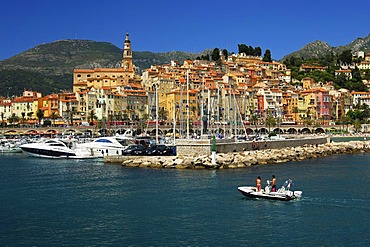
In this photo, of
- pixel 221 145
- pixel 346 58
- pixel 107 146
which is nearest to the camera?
pixel 221 145

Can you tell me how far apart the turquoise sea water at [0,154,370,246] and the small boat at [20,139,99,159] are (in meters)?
14.5

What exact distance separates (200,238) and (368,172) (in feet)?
77.3

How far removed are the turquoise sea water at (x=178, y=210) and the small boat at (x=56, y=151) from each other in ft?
47.6

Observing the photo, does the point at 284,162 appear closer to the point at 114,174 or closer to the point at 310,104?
the point at 114,174

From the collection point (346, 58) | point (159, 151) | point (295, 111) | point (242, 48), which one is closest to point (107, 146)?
point (159, 151)

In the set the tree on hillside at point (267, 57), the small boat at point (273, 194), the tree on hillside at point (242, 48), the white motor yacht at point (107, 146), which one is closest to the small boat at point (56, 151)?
the white motor yacht at point (107, 146)

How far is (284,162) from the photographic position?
153ft

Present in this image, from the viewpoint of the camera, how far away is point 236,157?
42281 mm

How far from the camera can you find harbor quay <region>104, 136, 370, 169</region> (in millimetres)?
40375

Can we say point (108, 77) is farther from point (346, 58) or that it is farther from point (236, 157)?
point (346, 58)

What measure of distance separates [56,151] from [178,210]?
32.3m

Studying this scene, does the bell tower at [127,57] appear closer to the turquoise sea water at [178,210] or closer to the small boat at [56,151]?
the small boat at [56,151]

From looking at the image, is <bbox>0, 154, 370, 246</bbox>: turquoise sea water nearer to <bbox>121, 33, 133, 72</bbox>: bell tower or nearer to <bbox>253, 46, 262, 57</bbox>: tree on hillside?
<bbox>121, 33, 133, 72</bbox>: bell tower

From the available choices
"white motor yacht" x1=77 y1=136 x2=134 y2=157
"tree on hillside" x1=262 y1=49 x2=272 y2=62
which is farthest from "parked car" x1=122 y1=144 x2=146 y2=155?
"tree on hillside" x1=262 y1=49 x2=272 y2=62
